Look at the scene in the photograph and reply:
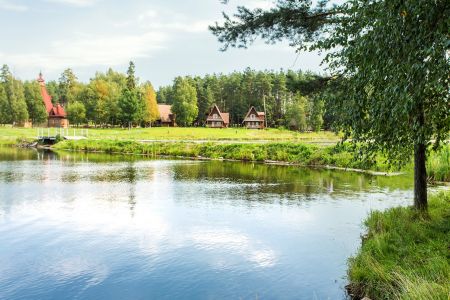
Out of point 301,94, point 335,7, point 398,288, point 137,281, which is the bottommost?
point 137,281

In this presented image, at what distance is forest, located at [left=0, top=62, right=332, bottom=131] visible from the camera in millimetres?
98062

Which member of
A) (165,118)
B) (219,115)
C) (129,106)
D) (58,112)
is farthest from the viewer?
(165,118)

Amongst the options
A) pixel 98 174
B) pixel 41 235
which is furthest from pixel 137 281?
pixel 98 174

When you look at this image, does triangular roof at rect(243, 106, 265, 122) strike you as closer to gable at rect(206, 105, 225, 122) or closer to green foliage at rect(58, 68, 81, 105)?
gable at rect(206, 105, 225, 122)

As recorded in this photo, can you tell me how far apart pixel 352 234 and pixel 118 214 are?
10.9 m

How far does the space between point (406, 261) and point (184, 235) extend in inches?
356

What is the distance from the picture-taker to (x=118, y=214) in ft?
69.2

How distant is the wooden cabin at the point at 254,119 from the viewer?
107787mm

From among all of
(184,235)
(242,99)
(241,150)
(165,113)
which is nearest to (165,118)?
(165,113)

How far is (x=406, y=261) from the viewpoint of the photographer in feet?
34.6

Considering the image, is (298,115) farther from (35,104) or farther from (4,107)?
(4,107)

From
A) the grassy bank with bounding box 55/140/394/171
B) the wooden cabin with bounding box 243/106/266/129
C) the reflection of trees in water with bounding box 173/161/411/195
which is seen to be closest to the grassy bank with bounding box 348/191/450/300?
the reflection of trees in water with bounding box 173/161/411/195

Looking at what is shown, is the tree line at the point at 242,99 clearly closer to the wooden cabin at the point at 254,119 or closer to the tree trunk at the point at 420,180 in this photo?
the wooden cabin at the point at 254,119

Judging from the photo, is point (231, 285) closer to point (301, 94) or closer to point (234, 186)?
point (301, 94)
